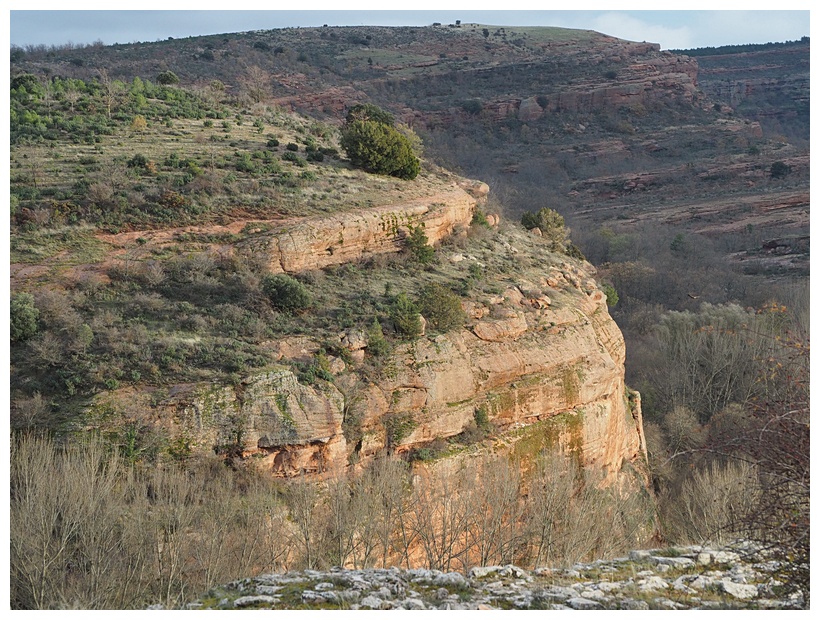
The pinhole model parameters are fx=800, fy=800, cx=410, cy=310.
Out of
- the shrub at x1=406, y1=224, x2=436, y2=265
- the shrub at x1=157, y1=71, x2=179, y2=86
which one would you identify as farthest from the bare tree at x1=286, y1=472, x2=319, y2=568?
the shrub at x1=157, y1=71, x2=179, y2=86

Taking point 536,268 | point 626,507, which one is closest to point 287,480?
point 626,507

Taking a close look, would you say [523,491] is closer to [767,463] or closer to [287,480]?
[287,480]

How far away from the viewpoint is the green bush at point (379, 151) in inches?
1189

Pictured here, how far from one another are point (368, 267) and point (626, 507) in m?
10.9

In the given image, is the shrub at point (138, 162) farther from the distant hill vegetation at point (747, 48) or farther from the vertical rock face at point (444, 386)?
the distant hill vegetation at point (747, 48)

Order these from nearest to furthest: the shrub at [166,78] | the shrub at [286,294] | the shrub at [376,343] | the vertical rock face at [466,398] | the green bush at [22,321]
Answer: the vertical rock face at [466,398]
the green bush at [22,321]
the shrub at [376,343]
the shrub at [286,294]
the shrub at [166,78]

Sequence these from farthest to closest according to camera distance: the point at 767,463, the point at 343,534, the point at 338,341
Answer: the point at 338,341 → the point at 343,534 → the point at 767,463

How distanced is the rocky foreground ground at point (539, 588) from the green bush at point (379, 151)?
19619 mm

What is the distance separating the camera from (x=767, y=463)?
31.9 ft

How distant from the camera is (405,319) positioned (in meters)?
22.7

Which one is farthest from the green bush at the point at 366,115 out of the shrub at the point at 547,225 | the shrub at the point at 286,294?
the shrub at the point at 286,294

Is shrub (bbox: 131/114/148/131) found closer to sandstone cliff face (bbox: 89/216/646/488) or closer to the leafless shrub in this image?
sandstone cliff face (bbox: 89/216/646/488)

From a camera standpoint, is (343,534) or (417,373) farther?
(417,373)

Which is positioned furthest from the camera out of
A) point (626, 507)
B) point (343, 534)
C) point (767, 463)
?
point (626, 507)
